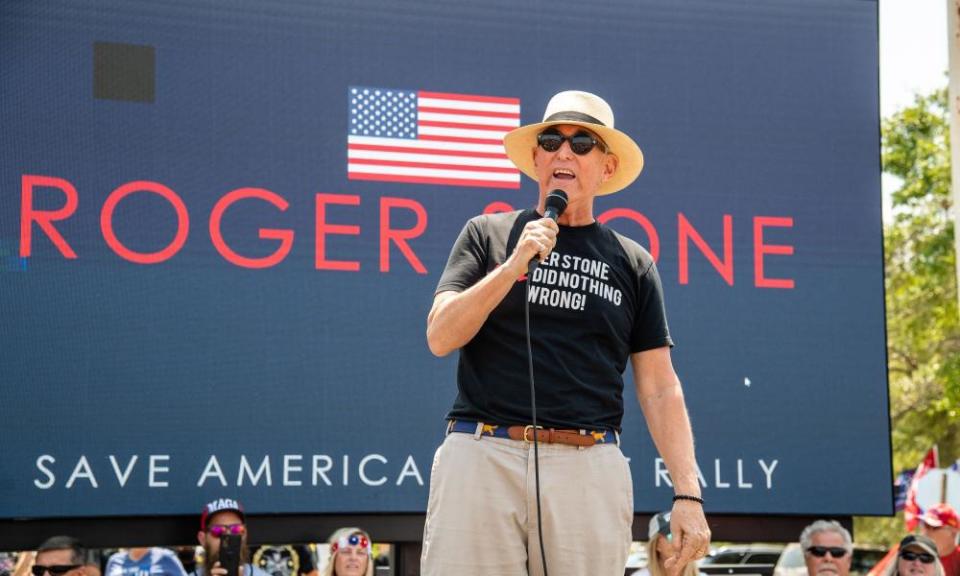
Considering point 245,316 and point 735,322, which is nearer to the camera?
point 245,316

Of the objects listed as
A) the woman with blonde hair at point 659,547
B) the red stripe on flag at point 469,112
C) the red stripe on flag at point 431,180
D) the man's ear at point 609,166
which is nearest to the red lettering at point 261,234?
the red stripe on flag at point 431,180

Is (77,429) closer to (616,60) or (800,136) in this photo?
(616,60)

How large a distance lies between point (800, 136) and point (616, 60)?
3.33 ft

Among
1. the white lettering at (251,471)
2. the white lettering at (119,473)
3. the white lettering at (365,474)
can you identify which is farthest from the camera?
the white lettering at (365,474)

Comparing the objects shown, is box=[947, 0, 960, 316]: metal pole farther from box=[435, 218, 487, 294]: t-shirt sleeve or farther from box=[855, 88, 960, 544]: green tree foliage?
box=[855, 88, 960, 544]: green tree foliage

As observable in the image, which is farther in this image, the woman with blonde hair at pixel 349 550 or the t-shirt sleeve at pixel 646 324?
the woman with blonde hair at pixel 349 550

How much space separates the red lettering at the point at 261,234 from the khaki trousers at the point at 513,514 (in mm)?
3166

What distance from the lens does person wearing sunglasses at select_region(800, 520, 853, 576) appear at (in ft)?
19.3

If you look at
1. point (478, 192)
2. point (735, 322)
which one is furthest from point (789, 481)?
point (478, 192)

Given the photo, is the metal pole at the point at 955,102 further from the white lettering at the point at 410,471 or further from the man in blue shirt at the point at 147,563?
the man in blue shirt at the point at 147,563

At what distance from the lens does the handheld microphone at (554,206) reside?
249 cm

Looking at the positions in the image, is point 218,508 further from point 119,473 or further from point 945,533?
point 945,533

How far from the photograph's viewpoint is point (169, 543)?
5430mm

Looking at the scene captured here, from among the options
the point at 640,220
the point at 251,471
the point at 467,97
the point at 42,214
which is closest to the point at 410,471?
the point at 251,471
